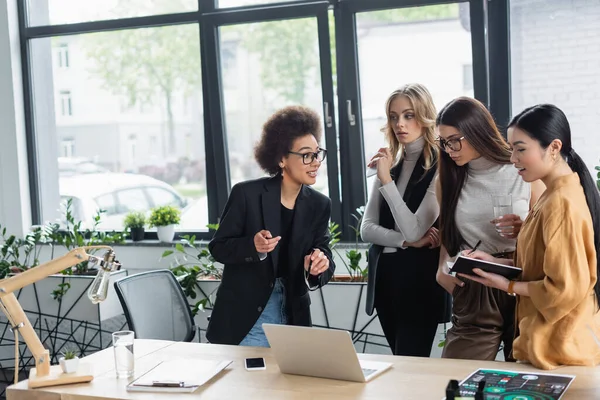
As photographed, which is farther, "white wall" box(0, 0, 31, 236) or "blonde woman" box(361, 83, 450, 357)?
"white wall" box(0, 0, 31, 236)

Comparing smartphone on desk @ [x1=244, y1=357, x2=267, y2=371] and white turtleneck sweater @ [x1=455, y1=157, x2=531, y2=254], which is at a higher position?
white turtleneck sweater @ [x1=455, y1=157, x2=531, y2=254]

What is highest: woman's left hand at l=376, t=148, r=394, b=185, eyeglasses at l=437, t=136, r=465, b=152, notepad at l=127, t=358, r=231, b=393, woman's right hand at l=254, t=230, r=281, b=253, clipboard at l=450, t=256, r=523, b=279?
eyeglasses at l=437, t=136, r=465, b=152

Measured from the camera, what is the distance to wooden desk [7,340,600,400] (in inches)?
85.8

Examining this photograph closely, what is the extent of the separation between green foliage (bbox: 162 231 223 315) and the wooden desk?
1797mm

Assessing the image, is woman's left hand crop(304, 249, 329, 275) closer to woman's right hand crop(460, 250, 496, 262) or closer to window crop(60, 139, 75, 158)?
woman's right hand crop(460, 250, 496, 262)

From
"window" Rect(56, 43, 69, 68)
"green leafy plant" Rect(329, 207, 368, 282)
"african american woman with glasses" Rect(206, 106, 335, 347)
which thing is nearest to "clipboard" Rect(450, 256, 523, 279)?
"african american woman with glasses" Rect(206, 106, 335, 347)

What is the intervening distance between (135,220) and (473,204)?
288 centimetres

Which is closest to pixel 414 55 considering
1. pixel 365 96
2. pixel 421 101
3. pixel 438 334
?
pixel 365 96

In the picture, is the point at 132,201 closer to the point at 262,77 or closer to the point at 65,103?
the point at 65,103

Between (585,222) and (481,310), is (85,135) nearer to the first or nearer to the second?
(481,310)

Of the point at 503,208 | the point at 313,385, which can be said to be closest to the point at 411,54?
the point at 503,208

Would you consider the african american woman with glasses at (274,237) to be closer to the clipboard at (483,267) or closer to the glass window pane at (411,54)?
the clipboard at (483,267)

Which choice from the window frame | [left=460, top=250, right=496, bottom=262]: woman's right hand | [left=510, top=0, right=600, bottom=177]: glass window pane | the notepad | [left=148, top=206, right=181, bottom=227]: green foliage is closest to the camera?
the notepad

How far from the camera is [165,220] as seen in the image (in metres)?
5.04
